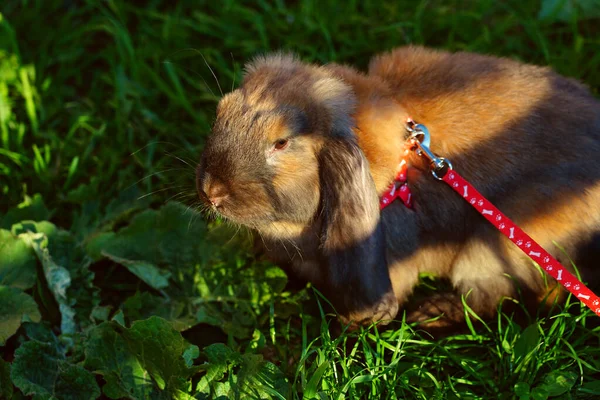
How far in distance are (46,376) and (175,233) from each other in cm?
93

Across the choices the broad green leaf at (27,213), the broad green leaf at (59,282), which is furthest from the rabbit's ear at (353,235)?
the broad green leaf at (27,213)

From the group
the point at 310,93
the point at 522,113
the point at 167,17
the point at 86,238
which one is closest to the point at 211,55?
the point at 167,17

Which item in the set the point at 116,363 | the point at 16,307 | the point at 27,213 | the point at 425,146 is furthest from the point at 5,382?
the point at 425,146

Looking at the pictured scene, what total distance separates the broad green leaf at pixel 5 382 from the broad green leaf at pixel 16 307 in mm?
206

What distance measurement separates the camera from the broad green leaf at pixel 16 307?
10.8 feet

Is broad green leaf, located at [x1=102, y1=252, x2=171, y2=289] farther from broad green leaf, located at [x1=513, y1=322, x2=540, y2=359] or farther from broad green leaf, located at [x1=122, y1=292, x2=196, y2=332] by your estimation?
broad green leaf, located at [x1=513, y1=322, x2=540, y2=359]

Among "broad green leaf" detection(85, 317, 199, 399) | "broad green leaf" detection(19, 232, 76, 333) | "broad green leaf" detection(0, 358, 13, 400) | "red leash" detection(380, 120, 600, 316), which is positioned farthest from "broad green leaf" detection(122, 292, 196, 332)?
"red leash" detection(380, 120, 600, 316)

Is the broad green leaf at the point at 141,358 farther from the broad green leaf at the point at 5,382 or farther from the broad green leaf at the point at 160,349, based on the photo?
the broad green leaf at the point at 5,382

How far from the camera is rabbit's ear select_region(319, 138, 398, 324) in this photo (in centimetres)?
291

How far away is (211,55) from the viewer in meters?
4.64

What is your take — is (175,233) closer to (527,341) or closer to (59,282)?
(59,282)

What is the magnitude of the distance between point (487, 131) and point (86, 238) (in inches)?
80.0

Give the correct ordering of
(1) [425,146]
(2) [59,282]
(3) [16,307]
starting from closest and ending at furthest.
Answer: (1) [425,146] < (3) [16,307] < (2) [59,282]

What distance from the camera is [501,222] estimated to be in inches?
119
